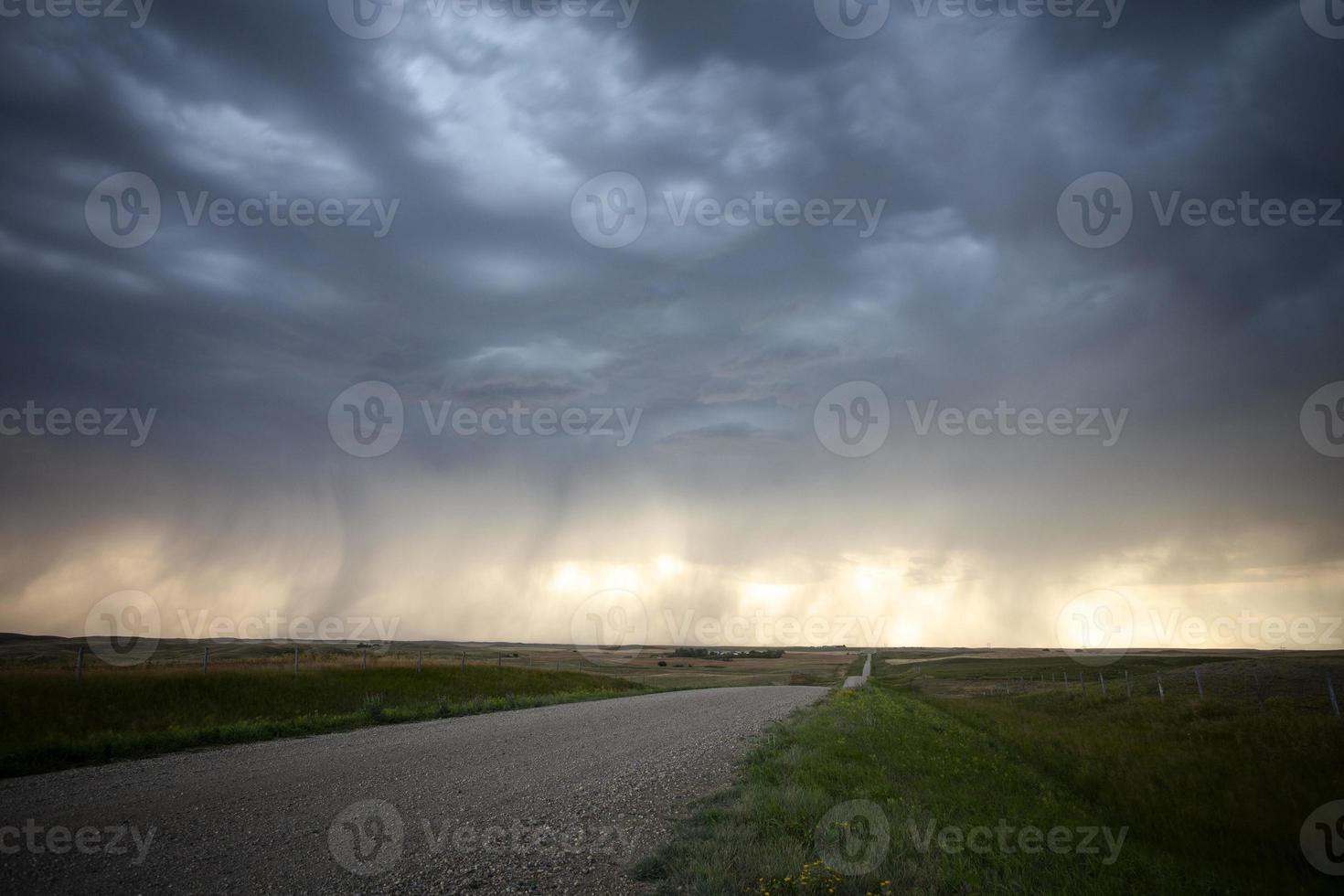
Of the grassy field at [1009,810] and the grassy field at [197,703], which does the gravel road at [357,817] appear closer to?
the grassy field at [1009,810]

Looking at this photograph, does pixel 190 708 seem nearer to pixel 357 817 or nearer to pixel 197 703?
pixel 197 703

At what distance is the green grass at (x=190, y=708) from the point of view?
49.5 ft

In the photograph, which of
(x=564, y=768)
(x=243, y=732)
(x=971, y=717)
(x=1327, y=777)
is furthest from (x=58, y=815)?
(x=971, y=717)

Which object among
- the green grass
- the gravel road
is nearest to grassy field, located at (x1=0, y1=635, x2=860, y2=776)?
the green grass

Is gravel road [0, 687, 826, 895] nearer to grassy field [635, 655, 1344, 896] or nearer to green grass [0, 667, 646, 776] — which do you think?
grassy field [635, 655, 1344, 896]

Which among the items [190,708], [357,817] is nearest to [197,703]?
[190,708]

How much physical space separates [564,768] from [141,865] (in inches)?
278

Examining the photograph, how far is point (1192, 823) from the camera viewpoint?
40.7 ft

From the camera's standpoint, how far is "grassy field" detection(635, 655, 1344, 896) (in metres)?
7.08

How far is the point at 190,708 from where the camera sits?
77.7 feet

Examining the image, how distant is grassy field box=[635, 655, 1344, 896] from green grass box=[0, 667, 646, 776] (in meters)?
13.8

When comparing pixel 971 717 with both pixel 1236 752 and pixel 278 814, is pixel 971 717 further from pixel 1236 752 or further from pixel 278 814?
pixel 278 814

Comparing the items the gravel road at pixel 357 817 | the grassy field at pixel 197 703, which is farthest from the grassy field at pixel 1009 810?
the grassy field at pixel 197 703

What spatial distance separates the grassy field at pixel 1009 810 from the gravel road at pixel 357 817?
1.22m
